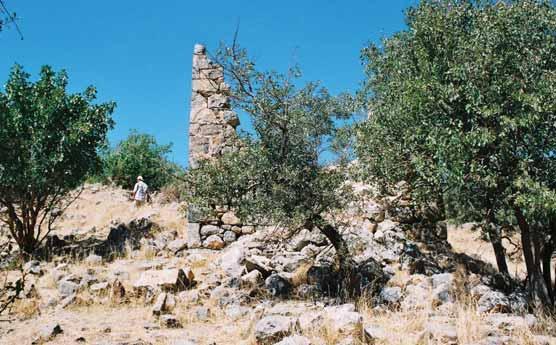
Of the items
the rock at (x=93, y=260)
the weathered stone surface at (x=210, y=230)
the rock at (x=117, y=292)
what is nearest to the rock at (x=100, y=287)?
the rock at (x=117, y=292)

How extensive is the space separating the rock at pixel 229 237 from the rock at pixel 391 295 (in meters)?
5.15

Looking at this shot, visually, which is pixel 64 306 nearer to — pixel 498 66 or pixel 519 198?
pixel 519 198

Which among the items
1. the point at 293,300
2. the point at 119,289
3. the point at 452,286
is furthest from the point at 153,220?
the point at 452,286

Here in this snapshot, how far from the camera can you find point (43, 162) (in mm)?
13680

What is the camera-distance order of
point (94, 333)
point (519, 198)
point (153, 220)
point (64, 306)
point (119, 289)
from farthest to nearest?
1. point (153, 220)
2. point (119, 289)
3. point (64, 306)
4. point (94, 333)
5. point (519, 198)

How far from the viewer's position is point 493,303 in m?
8.88

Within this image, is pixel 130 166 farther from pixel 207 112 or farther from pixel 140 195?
pixel 207 112

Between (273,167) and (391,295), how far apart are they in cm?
316

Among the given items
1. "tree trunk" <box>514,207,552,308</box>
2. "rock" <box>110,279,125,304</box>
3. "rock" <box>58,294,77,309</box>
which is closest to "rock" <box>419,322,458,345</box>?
"tree trunk" <box>514,207,552,308</box>

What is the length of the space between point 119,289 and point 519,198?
7244 mm

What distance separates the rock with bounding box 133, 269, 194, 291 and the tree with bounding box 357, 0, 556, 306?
14.8 feet

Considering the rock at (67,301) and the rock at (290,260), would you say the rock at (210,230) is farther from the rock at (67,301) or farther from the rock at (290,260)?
the rock at (67,301)

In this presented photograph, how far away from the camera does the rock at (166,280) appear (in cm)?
1023

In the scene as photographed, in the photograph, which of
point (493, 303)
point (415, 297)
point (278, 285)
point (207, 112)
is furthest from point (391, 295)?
point (207, 112)
